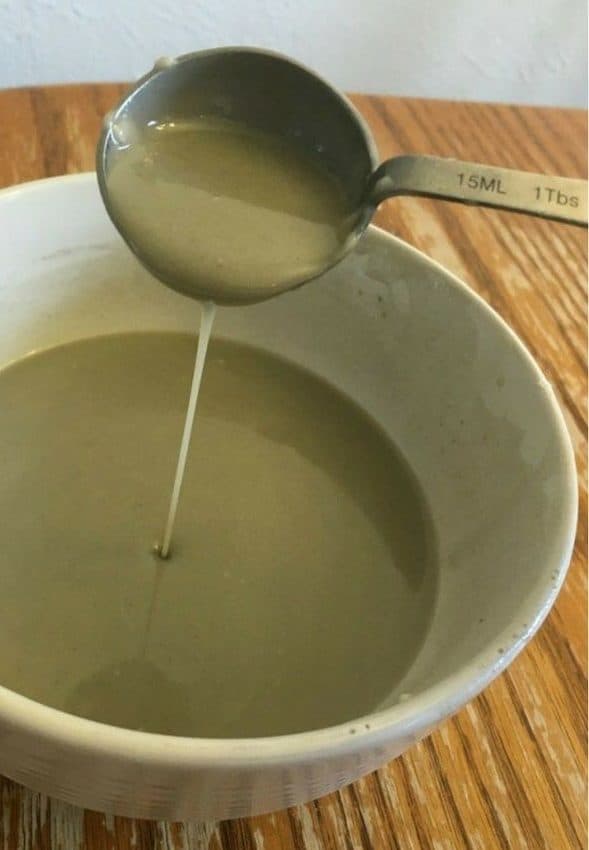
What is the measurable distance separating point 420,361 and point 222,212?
191 mm

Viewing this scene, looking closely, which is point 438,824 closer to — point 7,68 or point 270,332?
point 270,332

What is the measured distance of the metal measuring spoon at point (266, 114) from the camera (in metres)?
0.57

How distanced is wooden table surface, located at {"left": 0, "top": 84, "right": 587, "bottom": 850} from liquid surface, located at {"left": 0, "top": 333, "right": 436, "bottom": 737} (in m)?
0.07

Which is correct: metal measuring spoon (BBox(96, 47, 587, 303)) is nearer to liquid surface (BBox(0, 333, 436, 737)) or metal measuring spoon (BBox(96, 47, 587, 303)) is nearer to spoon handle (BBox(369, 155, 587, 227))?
spoon handle (BBox(369, 155, 587, 227))

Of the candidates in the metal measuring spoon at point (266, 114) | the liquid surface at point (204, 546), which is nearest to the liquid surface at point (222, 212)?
the metal measuring spoon at point (266, 114)

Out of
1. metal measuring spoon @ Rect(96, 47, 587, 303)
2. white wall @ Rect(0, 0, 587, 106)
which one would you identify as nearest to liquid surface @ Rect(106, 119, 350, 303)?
metal measuring spoon @ Rect(96, 47, 587, 303)

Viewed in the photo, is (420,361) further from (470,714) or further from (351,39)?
(351,39)

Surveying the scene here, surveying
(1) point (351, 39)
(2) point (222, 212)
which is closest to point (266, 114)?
(2) point (222, 212)

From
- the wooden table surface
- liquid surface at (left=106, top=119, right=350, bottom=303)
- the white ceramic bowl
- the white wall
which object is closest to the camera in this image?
the white ceramic bowl

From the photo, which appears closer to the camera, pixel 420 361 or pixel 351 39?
pixel 420 361

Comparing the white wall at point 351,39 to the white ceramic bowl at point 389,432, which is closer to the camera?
the white ceramic bowl at point 389,432

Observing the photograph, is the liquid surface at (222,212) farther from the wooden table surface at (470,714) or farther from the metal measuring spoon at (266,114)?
the wooden table surface at (470,714)

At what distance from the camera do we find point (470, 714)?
1.76ft

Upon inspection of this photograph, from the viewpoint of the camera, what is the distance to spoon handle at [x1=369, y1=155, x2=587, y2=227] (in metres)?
0.47
